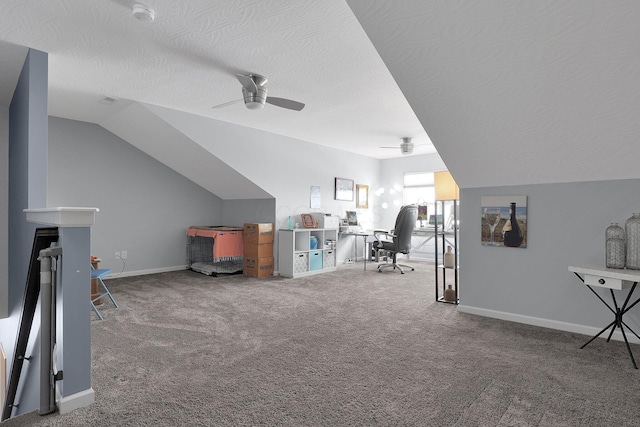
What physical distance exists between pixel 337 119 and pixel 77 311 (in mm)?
→ 3949

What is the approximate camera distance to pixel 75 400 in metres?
1.91

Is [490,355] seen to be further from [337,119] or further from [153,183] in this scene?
[153,183]

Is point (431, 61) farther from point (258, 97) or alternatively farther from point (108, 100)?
point (108, 100)

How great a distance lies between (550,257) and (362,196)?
16.0 ft

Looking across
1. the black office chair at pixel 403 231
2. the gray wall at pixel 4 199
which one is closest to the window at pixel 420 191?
the black office chair at pixel 403 231

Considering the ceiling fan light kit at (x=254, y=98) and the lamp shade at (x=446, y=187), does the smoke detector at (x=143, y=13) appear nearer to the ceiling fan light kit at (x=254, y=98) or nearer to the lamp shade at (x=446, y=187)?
the ceiling fan light kit at (x=254, y=98)

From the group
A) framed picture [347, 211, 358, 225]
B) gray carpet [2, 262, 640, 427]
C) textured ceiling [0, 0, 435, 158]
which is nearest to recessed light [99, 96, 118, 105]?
textured ceiling [0, 0, 435, 158]

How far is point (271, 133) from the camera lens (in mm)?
5898

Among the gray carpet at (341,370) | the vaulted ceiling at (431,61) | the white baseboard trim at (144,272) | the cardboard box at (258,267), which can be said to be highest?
the vaulted ceiling at (431,61)

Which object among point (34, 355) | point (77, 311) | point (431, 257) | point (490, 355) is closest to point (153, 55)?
point (77, 311)

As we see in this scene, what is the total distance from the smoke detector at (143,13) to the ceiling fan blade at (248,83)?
937 millimetres

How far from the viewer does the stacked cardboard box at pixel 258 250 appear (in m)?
5.61

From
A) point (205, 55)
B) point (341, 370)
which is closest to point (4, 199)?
point (205, 55)

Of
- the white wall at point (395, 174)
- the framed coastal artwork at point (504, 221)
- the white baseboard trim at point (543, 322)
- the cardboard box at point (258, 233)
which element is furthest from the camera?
the white wall at point (395, 174)
